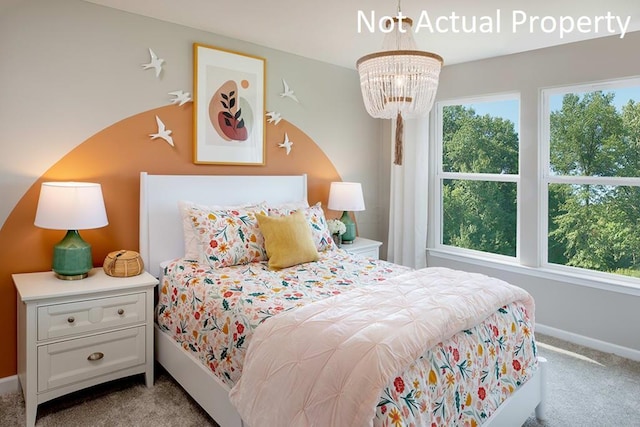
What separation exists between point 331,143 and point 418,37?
132cm

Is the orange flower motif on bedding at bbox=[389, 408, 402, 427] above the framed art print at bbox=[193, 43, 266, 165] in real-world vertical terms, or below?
below

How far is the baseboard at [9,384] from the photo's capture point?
98.3 inches

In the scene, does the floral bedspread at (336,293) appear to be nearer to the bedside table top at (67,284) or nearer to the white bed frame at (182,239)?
the white bed frame at (182,239)

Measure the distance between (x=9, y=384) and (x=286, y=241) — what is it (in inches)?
73.1

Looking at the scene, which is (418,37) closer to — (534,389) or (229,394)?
(534,389)

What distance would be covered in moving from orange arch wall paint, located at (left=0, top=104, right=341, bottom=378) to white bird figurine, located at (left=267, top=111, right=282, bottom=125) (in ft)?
1.44

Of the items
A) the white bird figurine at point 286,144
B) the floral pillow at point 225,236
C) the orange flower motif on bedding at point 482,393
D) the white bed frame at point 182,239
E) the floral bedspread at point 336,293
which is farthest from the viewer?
the white bird figurine at point 286,144

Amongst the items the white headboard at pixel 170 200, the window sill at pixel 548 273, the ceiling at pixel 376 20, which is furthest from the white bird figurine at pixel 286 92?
the window sill at pixel 548 273

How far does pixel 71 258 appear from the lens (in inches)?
94.7

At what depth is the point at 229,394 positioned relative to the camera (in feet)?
6.14

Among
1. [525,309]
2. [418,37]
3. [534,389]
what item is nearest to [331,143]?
[418,37]

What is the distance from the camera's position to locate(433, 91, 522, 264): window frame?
3.70 m

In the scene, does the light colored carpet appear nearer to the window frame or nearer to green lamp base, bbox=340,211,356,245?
the window frame

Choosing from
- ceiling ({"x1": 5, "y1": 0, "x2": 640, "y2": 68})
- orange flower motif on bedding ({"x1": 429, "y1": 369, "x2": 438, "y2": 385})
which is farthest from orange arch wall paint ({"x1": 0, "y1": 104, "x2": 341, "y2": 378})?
orange flower motif on bedding ({"x1": 429, "y1": 369, "x2": 438, "y2": 385})
